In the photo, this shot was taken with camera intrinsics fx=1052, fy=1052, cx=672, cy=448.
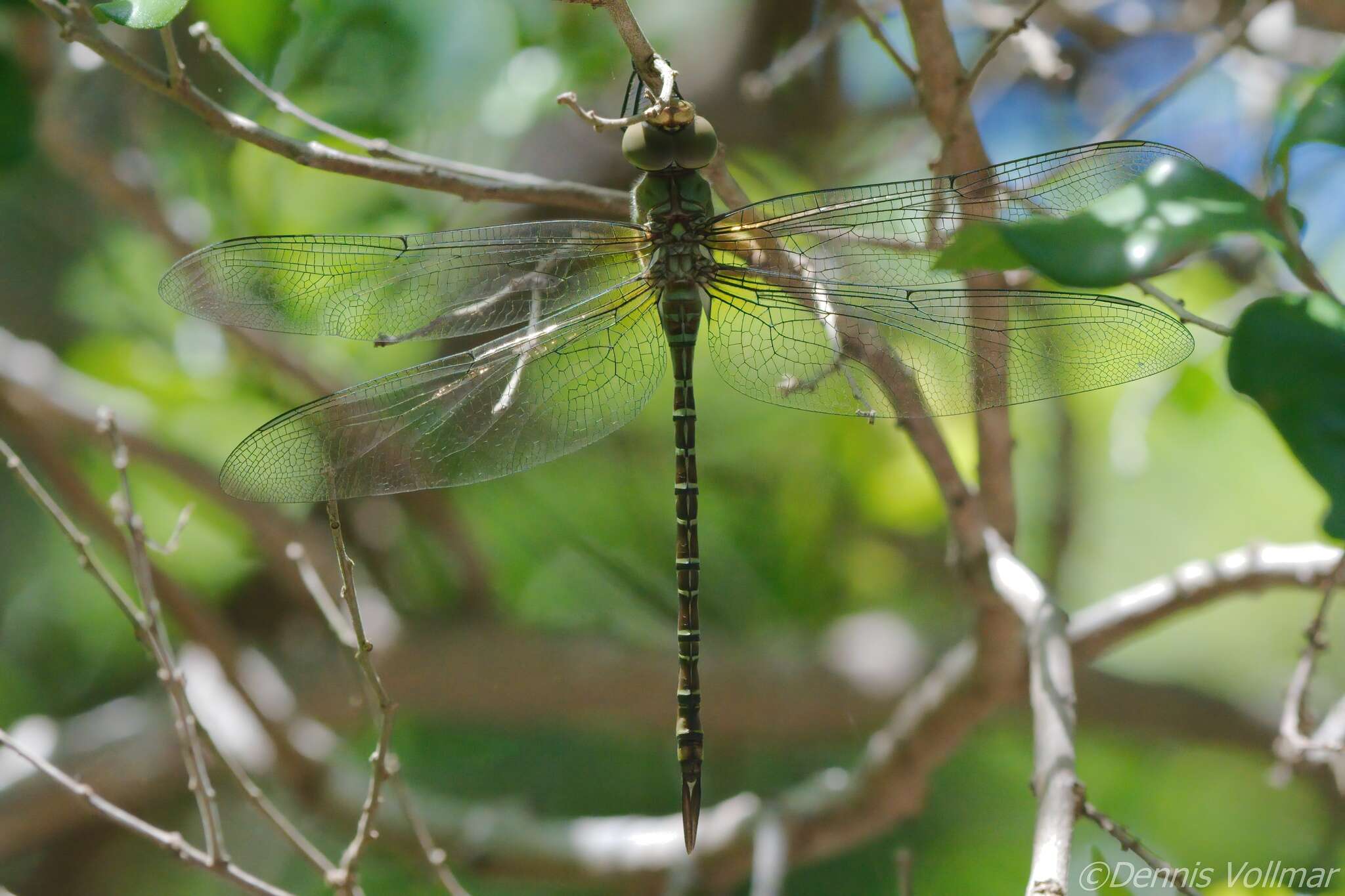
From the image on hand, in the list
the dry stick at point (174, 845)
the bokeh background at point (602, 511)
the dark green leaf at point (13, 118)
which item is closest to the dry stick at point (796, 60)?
the bokeh background at point (602, 511)

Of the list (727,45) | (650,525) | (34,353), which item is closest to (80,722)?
(34,353)

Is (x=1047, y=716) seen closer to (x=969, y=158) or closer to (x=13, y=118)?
(x=969, y=158)

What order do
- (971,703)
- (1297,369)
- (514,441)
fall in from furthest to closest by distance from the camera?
(971,703) → (514,441) → (1297,369)

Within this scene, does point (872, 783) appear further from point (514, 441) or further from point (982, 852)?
point (514, 441)

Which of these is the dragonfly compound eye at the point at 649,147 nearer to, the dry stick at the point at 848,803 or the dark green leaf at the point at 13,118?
the dry stick at the point at 848,803

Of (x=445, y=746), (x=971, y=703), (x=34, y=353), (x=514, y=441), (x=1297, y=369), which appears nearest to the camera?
(x=1297, y=369)

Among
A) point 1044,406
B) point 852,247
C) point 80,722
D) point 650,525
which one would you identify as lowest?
point 80,722
